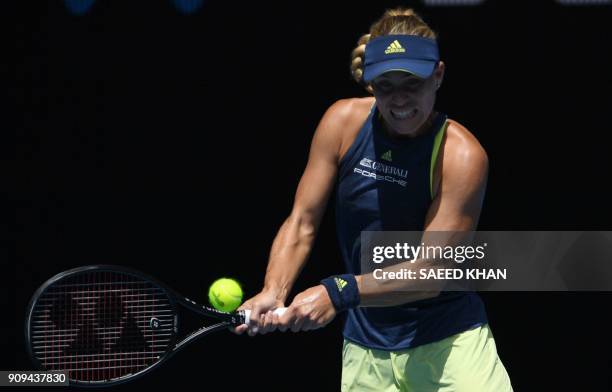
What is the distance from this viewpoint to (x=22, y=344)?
314 inches

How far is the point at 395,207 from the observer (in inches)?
240

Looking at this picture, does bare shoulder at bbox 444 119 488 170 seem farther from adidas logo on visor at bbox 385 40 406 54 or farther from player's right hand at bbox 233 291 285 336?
player's right hand at bbox 233 291 285 336

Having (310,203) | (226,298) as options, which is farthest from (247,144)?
(226,298)

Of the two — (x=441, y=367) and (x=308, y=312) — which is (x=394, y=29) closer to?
(x=308, y=312)

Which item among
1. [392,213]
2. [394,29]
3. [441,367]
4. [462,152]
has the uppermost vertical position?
[394,29]

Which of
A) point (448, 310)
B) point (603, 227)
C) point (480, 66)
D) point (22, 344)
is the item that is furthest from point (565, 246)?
point (22, 344)

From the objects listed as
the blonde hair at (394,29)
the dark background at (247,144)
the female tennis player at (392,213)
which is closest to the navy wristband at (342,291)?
the female tennis player at (392,213)

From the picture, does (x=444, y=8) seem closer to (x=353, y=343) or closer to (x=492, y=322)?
(x=492, y=322)

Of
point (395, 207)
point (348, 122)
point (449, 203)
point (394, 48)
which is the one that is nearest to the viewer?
point (394, 48)

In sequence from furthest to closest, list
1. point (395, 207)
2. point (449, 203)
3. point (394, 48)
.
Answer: point (395, 207)
point (449, 203)
point (394, 48)

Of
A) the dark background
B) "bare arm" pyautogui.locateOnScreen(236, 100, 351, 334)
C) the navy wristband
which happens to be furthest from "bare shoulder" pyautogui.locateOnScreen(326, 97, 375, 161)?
the dark background

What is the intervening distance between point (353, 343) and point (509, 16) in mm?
2250

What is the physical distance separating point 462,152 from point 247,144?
222 centimetres

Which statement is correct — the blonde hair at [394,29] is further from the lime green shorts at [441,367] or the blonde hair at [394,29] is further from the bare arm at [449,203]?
the lime green shorts at [441,367]
